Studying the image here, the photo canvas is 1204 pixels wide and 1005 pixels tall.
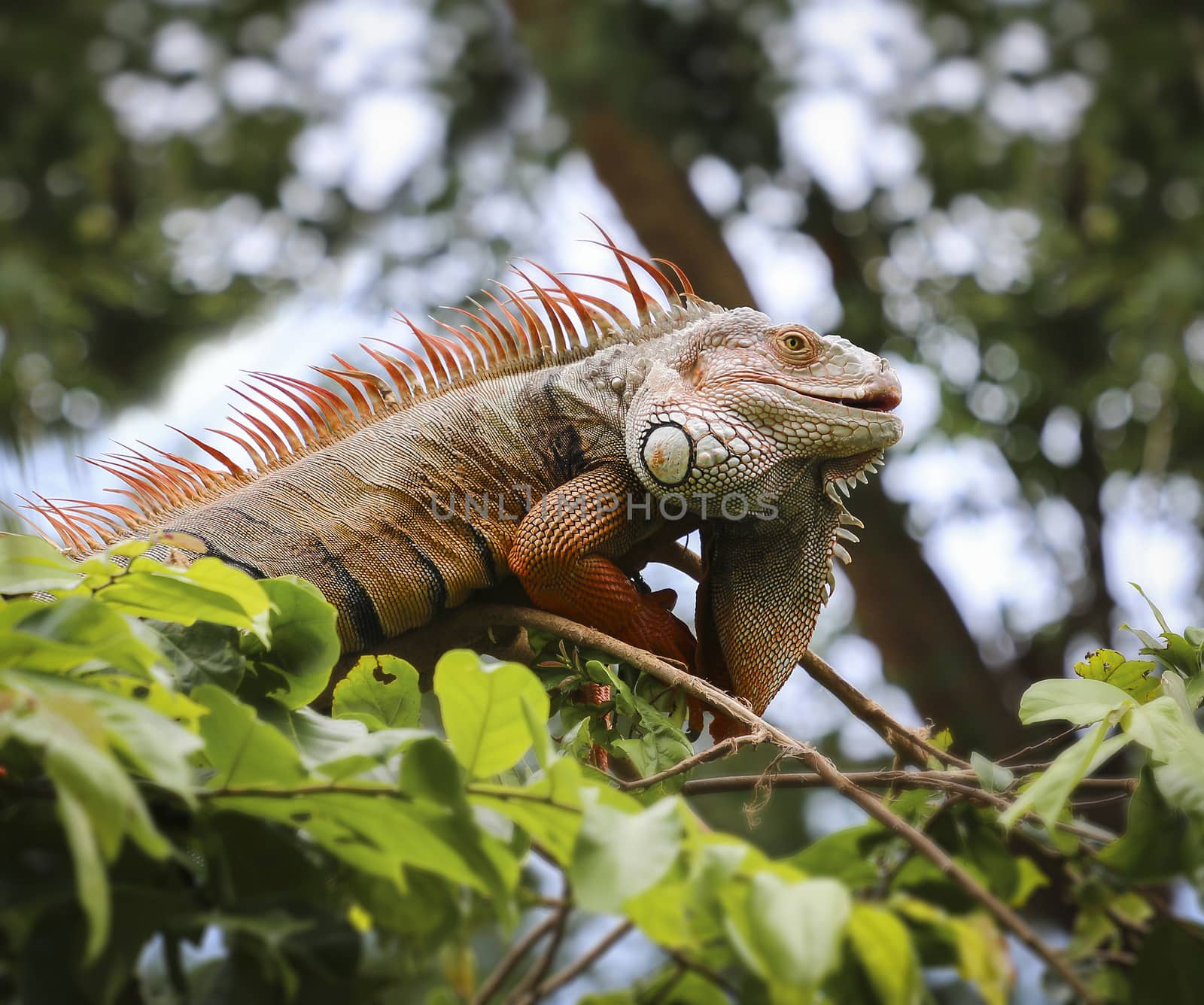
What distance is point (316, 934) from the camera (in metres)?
1.38

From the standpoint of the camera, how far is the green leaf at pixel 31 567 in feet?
4.69

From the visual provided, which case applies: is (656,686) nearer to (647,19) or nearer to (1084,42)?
(647,19)

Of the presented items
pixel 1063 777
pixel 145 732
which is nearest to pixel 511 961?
pixel 145 732

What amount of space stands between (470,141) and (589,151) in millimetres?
906

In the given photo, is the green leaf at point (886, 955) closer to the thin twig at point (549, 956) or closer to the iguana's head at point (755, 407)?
the thin twig at point (549, 956)

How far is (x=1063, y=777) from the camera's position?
1547 millimetres

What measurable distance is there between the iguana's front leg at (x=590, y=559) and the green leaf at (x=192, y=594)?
1.12m

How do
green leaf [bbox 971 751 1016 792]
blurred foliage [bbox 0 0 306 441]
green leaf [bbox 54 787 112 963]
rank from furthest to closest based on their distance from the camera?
1. blurred foliage [bbox 0 0 306 441]
2. green leaf [bbox 971 751 1016 792]
3. green leaf [bbox 54 787 112 963]

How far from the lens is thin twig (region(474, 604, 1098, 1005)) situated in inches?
57.2

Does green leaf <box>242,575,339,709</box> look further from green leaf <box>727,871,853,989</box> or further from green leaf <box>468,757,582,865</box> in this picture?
green leaf <box>727,871,853,989</box>

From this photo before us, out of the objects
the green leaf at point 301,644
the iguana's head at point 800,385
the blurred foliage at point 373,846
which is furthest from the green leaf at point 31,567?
the iguana's head at point 800,385

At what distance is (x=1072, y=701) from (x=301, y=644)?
1113mm

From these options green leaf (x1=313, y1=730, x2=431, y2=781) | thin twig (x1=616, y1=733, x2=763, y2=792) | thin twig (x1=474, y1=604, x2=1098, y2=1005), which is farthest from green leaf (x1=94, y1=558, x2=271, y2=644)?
thin twig (x1=474, y1=604, x2=1098, y2=1005)

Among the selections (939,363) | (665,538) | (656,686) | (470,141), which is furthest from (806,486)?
(470,141)
